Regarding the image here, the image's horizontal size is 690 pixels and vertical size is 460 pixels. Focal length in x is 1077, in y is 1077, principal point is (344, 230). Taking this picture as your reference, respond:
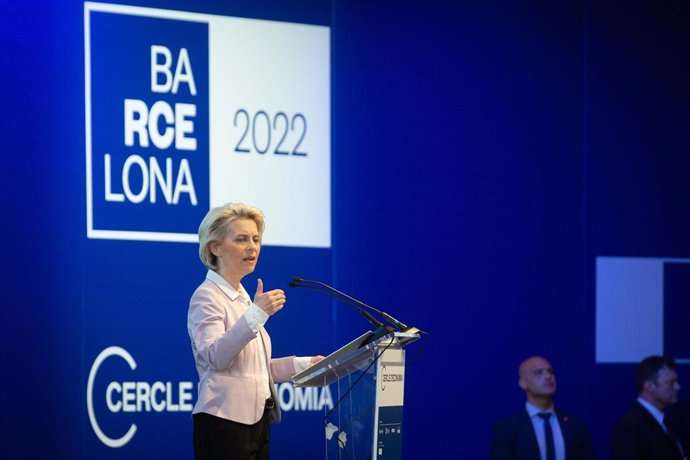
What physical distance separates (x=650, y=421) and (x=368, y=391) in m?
2.72

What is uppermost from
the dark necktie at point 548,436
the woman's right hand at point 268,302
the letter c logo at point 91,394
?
the woman's right hand at point 268,302

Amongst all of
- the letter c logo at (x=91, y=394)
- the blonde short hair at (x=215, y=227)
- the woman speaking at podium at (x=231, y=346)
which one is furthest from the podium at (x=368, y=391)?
the letter c logo at (x=91, y=394)

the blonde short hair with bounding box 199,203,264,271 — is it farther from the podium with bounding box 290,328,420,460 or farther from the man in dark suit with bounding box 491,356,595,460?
the man in dark suit with bounding box 491,356,595,460

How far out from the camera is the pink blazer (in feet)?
11.3

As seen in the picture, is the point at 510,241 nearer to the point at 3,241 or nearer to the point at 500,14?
the point at 500,14

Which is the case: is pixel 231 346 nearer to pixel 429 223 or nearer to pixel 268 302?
pixel 268 302

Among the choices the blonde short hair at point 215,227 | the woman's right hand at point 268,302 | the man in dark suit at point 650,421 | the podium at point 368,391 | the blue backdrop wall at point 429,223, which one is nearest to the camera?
the woman's right hand at point 268,302

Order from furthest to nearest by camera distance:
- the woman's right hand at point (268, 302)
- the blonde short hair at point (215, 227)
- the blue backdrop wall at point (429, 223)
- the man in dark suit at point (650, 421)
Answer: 1. the man in dark suit at point (650, 421)
2. the blue backdrop wall at point (429, 223)
3. the blonde short hair at point (215, 227)
4. the woman's right hand at point (268, 302)

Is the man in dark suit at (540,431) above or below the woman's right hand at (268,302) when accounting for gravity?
below

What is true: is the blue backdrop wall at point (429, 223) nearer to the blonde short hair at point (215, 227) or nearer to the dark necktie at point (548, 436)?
the dark necktie at point (548, 436)

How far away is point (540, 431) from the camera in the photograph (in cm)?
559

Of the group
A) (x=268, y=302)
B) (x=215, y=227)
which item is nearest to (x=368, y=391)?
(x=268, y=302)

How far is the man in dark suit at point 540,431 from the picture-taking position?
552cm

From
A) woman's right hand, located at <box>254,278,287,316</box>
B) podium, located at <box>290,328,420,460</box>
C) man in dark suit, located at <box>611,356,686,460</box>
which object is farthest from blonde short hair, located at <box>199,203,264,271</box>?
man in dark suit, located at <box>611,356,686,460</box>
